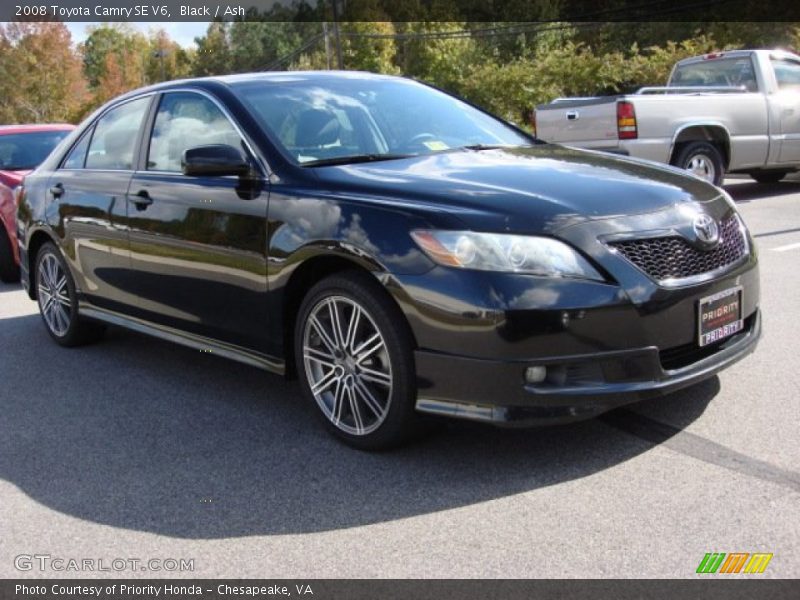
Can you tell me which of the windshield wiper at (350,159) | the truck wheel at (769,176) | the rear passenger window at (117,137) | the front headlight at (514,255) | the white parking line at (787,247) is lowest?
the white parking line at (787,247)

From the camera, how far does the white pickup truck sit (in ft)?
39.1

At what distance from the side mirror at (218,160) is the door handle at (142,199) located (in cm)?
74

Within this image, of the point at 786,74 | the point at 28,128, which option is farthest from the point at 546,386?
the point at 786,74

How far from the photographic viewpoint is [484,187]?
3941 millimetres

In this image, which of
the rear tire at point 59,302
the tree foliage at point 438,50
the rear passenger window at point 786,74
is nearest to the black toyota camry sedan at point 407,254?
the rear tire at point 59,302

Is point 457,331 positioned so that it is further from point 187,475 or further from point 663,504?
point 187,475

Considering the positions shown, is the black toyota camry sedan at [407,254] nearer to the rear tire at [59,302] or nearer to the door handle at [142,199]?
the door handle at [142,199]

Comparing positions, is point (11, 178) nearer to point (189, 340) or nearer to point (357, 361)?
point (189, 340)

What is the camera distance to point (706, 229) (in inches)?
156

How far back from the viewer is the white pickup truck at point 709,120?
1193 centimetres

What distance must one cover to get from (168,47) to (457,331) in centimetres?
10295

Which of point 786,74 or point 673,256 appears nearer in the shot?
point 673,256

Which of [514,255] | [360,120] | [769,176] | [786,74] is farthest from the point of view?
[769,176]

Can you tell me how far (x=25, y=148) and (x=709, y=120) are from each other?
838 cm
